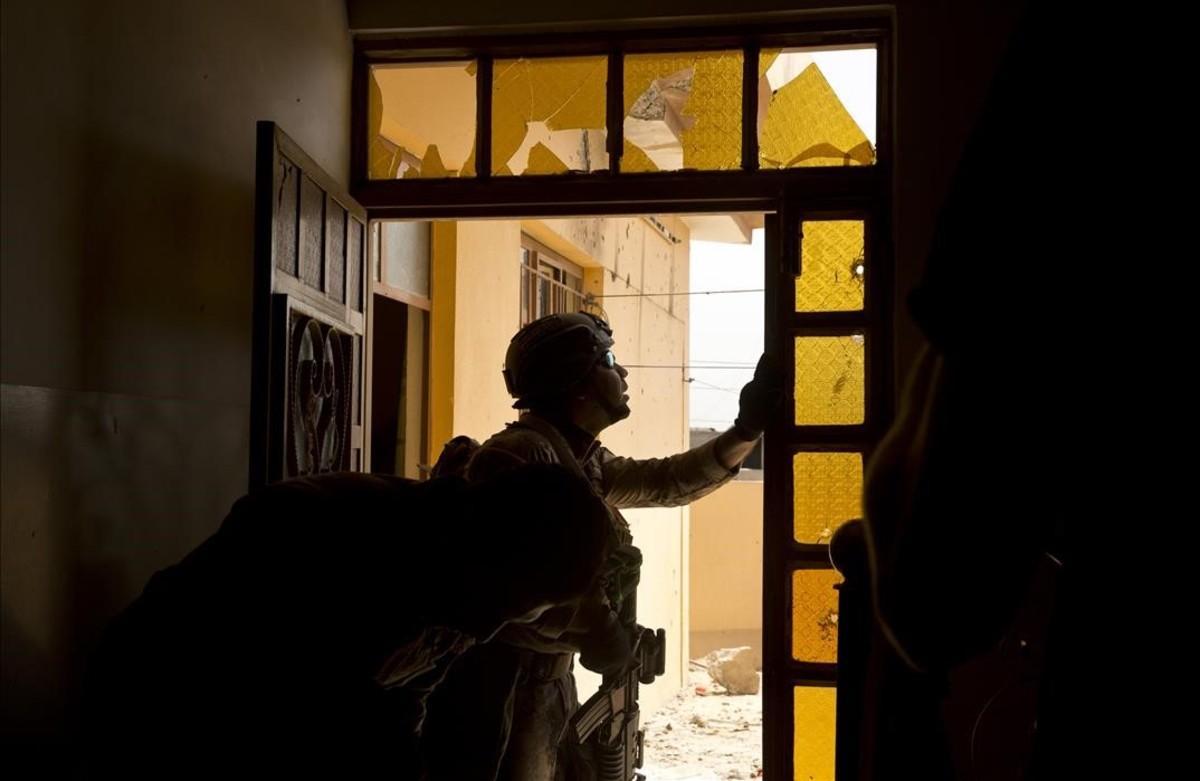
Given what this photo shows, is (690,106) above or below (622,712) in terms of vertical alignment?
above

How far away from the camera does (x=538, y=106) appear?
3172 mm

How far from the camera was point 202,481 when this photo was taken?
230 centimetres

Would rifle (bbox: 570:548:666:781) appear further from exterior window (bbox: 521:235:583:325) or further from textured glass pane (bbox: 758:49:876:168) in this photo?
exterior window (bbox: 521:235:583:325)

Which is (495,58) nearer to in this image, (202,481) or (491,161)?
(491,161)

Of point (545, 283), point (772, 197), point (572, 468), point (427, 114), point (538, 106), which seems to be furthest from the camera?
point (545, 283)

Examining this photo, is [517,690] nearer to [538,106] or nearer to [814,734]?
[814,734]

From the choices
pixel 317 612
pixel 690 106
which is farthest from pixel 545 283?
pixel 317 612

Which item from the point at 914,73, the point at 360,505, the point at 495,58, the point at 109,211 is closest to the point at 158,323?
the point at 109,211

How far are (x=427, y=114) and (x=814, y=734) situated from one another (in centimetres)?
218

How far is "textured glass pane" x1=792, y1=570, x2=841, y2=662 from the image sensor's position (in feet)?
9.96

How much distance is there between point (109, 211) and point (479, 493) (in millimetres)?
961

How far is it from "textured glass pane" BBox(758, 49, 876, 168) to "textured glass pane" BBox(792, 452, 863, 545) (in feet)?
2.75

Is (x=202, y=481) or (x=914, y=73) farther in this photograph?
(x=914, y=73)

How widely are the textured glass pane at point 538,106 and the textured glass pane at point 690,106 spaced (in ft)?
0.37
